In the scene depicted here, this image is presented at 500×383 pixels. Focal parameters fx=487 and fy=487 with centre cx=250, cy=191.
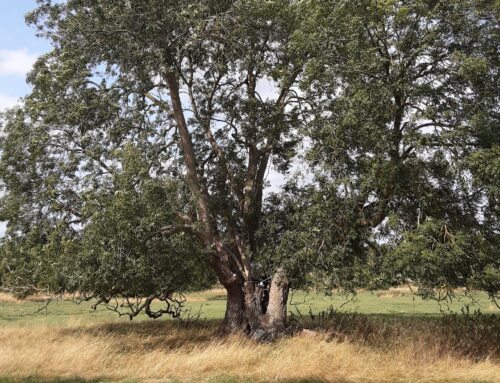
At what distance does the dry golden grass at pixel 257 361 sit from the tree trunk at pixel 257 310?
105 cm

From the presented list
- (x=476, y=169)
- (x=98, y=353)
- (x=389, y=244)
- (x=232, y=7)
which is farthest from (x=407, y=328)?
(x=232, y=7)

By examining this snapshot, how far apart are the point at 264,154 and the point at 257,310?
5.96 meters

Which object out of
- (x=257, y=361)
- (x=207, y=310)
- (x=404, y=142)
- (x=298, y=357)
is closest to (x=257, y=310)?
(x=257, y=361)

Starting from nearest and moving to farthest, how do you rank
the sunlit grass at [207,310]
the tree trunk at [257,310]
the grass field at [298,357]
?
the grass field at [298,357]
the tree trunk at [257,310]
the sunlit grass at [207,310]

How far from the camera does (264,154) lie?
62.7ft

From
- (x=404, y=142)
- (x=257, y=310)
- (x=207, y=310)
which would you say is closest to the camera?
(x=404, y=142)

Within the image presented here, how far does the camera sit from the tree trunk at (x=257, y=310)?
16.8 metres

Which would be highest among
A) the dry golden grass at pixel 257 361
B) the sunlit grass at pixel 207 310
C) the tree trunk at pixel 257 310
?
the tree trunk at pixel 257 310

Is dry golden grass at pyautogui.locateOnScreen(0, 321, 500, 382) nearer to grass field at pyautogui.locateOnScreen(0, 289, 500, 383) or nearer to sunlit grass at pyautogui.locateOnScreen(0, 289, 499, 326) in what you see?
grass field at pyautogui.locateOnScreen(0, 289, 500, 383)

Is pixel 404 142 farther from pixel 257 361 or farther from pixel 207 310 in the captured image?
pixel 207 310

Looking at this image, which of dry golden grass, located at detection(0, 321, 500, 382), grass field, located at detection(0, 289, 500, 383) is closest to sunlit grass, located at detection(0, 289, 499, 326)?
grass field, located at detection(0, 289, 500, 383)

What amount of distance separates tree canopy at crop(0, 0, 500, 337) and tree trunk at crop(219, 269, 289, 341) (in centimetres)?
7

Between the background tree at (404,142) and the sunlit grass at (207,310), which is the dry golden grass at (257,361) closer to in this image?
the background tree at (404,142)

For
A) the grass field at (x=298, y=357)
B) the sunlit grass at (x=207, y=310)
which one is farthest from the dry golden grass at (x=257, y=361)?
the sunlit grass at (x=207, y=310)
